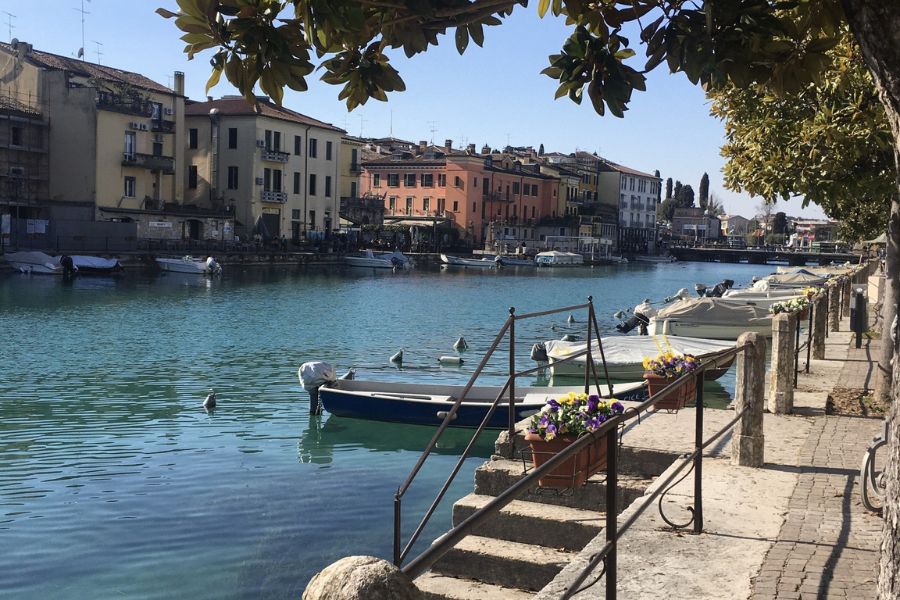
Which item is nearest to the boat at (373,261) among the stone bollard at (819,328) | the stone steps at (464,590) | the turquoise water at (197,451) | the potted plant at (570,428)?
the turquoise water at (197,451)

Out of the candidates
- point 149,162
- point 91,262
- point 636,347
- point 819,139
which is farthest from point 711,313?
point 149,162

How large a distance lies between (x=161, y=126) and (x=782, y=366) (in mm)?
65133

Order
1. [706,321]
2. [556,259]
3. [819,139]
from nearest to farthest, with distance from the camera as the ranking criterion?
1. [819,139]
2. [706,321]
3. [556,259]

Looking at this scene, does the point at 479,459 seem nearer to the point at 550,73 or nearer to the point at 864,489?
the point at 864,489

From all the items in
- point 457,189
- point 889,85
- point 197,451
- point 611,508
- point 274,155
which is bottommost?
point 197,451

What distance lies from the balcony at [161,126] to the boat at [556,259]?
4388 centimetres

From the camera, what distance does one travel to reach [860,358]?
18.5 metres

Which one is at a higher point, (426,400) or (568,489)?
(568,489)

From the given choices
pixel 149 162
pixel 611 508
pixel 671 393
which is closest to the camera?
pixel 611 508

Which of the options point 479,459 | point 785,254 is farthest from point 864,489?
point 785,254

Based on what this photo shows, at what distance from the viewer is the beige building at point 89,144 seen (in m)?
64.2

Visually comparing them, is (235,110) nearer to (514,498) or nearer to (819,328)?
(819,328)

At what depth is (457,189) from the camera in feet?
349

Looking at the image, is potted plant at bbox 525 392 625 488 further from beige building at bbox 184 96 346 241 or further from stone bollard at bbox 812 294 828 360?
beige building at bbox 184 96 346 241
